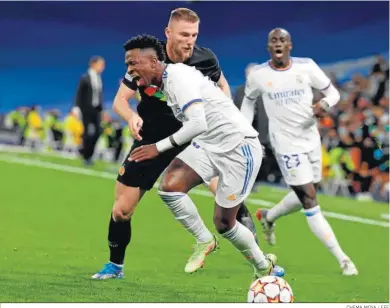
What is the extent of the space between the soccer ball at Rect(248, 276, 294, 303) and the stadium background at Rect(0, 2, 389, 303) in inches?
27.0

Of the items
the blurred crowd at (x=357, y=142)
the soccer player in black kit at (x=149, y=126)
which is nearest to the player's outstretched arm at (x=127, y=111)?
the soccer player in black kit at (x=149, y=126)

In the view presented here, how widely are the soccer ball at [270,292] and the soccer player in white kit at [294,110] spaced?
10.9ft

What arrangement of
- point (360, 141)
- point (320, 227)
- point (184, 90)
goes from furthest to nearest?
point (360, 141), point (320, 227), point (184, 90)

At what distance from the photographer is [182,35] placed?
8.58m

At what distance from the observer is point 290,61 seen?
1122 cm

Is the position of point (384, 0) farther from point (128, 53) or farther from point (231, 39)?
point (128, 53)

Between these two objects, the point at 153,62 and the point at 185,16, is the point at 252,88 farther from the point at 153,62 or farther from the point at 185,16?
the point at 153,62

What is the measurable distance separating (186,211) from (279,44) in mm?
2720

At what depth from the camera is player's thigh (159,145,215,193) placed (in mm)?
8617

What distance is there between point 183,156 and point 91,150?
11.5m

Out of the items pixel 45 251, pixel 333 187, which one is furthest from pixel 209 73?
pixel 333 187

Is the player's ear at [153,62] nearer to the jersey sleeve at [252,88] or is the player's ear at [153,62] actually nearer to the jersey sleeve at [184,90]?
the jersey sleeve at [184,90]

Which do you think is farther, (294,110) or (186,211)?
(294,110)

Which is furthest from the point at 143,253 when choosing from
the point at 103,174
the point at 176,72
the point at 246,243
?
the point at 103,174
